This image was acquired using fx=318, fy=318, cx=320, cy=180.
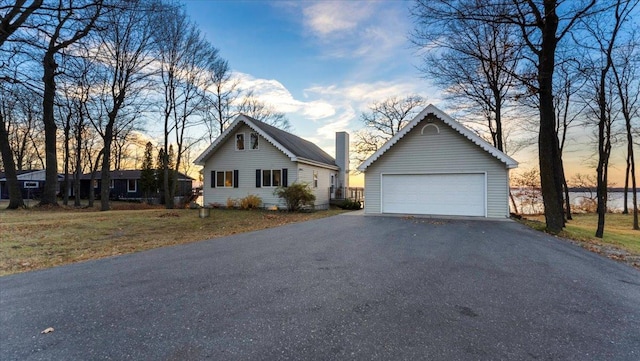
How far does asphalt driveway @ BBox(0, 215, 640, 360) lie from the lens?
9.16 ft

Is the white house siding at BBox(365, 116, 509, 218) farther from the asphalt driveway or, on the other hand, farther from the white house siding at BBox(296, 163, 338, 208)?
the asphalt driveway

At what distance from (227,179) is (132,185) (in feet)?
65.5

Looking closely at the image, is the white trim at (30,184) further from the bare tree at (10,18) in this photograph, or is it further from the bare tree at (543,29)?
the bare tree at (543,29)

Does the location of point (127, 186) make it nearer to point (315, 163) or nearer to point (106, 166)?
point (106, 166)

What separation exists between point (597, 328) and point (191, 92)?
78.6ft

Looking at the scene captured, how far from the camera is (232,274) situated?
5098mm

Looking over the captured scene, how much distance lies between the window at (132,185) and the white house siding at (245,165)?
18.0 metres

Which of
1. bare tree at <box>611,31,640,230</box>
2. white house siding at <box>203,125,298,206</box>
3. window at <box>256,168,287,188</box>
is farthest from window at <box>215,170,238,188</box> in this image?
bare tree at <box>611,31,640,230</box>

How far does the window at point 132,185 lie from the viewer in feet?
113

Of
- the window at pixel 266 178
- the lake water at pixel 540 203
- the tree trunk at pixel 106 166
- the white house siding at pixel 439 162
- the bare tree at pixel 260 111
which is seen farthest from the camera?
the bare tree at pixel 260 111

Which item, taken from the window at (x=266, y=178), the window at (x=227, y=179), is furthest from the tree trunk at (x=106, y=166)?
the window at (x=266, y=178)

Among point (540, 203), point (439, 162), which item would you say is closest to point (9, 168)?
point (439, 162)

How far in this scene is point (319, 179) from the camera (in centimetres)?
2269

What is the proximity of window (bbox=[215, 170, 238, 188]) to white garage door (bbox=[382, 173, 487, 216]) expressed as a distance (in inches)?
390
